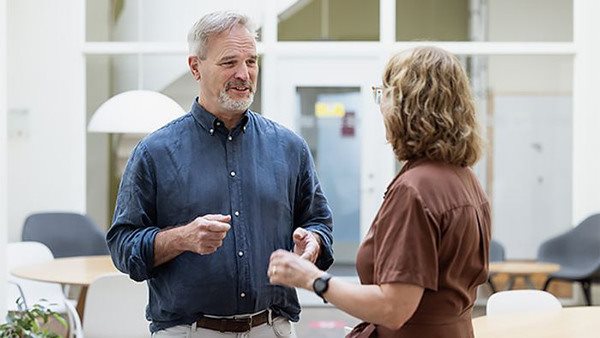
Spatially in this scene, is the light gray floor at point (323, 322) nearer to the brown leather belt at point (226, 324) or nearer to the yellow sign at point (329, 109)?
the yellow sign at point (329, 109)

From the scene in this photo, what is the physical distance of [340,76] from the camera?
32.7 feet

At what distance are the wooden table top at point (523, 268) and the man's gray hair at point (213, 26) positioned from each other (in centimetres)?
625

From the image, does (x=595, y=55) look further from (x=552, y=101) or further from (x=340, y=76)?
(x=340, y=76)

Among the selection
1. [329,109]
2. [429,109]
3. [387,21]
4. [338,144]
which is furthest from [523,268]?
[429,109]

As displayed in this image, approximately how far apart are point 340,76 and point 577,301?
3045 millimetres

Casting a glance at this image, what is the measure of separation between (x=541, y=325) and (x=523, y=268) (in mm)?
5312

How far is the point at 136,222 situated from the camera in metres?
2.98

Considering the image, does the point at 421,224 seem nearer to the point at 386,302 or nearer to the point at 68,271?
the point at 386,302

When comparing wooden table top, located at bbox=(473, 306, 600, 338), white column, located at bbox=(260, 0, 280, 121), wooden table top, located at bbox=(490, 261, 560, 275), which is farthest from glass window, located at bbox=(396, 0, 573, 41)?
wooden table top, located at bbox=(473, 306, 600, 338)

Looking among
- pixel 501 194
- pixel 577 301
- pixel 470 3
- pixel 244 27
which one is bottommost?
pixel 577 301

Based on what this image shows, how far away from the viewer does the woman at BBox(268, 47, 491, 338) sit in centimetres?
237

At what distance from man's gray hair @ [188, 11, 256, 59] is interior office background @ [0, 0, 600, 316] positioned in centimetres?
674

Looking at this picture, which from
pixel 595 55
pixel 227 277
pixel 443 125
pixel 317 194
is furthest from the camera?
pixel 595 55

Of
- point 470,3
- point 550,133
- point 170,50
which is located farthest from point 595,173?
point 170,50
